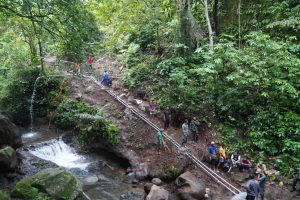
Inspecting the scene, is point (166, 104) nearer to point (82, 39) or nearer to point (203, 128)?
point (203, 128)

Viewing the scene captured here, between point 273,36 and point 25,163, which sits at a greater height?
point 273,36

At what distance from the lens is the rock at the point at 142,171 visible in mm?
14508

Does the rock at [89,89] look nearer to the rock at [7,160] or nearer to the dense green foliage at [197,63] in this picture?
the dense green foliage at [197,63]

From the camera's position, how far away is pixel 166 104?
1828cm

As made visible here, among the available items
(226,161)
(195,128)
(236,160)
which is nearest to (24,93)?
(195,128)

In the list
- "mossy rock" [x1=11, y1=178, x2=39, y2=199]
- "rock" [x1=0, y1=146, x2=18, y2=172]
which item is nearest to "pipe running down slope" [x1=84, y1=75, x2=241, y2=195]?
"mossy rock" [x1=11, y1=178, x2=39, y2=199]

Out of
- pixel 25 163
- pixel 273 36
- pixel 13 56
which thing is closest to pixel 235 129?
pixel 273 36

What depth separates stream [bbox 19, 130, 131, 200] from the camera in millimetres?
14086

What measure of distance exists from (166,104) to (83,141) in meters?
5.26

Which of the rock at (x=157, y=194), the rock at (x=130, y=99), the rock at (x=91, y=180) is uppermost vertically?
the rock at (x=130, y=99)

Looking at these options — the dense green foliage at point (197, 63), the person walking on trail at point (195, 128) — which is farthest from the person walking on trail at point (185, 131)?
Answer: the dense green foliage at point (197, 63)

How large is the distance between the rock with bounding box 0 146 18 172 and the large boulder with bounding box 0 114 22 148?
100 cm

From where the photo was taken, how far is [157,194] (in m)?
12.4

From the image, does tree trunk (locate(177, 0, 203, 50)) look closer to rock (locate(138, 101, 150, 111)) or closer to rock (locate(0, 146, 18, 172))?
rock (locate(138, 101, 150, 111))
